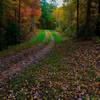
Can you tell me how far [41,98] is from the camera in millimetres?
9648

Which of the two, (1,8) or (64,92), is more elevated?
(1,8)

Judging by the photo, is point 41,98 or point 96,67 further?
point 96,67

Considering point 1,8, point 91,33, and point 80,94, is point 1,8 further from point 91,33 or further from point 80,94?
point 80,94

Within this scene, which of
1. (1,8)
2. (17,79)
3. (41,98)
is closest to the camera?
(41,98)

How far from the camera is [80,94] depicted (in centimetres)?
998

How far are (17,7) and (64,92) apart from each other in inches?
1555

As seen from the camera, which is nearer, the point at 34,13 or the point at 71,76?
the point at 71,76

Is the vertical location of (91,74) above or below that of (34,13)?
below

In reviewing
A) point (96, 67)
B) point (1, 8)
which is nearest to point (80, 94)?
point (96, 67)

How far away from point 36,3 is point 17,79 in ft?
191

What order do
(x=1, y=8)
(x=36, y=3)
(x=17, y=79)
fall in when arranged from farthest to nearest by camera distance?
(x=36, y=3) < (x=1, y=8) < (x=17, y=79)

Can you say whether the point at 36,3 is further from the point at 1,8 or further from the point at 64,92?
the point at 64,92

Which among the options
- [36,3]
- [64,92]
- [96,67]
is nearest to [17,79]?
[64,92]

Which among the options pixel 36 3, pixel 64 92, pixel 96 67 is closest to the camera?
pixel 64 92
